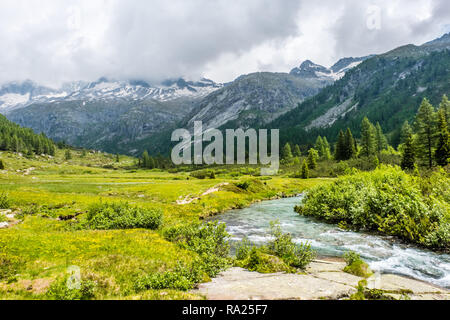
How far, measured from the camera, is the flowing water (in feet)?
51.9

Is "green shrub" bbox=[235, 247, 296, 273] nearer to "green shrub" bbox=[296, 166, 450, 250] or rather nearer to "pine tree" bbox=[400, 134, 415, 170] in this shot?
"green shrub" bbox=[296, 166, 450, 250]

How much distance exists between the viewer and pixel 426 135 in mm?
72250

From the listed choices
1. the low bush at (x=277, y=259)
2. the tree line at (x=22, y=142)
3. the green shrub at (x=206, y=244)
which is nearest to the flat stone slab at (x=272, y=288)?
the low bush at (x=277, y=259)

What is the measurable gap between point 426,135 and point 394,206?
221ft

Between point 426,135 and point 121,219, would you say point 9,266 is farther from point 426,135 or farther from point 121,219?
point 426,135

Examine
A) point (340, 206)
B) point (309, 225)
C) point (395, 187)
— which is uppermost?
point (395, 187)

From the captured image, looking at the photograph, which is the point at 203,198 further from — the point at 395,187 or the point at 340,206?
the point at 395,187

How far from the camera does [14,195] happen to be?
3853 centimetres

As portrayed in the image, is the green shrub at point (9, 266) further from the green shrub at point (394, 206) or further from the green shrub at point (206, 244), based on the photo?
the green shrub at point (394, 206)

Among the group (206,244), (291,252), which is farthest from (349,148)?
(206,244)

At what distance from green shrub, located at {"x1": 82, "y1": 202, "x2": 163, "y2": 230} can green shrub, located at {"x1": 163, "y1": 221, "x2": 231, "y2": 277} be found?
4982 mm

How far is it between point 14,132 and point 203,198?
704 feet

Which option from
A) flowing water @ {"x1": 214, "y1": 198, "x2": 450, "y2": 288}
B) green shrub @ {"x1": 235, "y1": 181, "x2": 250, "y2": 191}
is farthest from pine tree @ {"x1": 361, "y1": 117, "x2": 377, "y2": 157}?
flowing water @ {"x1": 214, "y1": 198, "x2": 450, "y2": 288}
